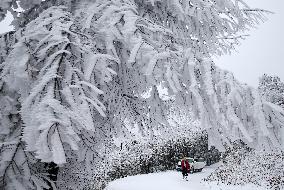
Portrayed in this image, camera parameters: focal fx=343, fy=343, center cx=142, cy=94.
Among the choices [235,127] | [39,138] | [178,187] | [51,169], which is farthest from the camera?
[178,187]

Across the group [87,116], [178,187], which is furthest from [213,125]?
[178,187]

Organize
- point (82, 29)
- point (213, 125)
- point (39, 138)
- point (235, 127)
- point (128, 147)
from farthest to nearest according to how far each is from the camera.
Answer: point (128, 147), point (82, 29), point (213, 125), point (235, 127), point (39, 138)

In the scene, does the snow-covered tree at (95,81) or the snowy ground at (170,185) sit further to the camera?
the snowy ground at (170,185)

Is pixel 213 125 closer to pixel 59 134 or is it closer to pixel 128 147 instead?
pixel 59 134

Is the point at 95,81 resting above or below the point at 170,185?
above

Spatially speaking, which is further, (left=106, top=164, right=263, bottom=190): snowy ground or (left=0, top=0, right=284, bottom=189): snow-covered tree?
(left=106, top=164, right=263, bottom=190): snowy ground

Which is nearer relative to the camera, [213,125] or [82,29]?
[213,125]

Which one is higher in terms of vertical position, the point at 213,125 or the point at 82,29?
the point at 82,29

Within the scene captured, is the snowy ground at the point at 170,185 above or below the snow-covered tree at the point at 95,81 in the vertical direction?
below

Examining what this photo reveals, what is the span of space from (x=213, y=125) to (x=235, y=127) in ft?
0.87

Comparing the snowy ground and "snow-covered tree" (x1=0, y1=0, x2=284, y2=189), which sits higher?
"snow-covered tree" (x1=0, y1=0, x2=284, y2=189)

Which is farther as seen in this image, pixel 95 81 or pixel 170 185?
pixel 170 185

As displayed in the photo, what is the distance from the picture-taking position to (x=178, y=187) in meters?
14.2

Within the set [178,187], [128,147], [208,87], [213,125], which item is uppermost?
[208,87]
